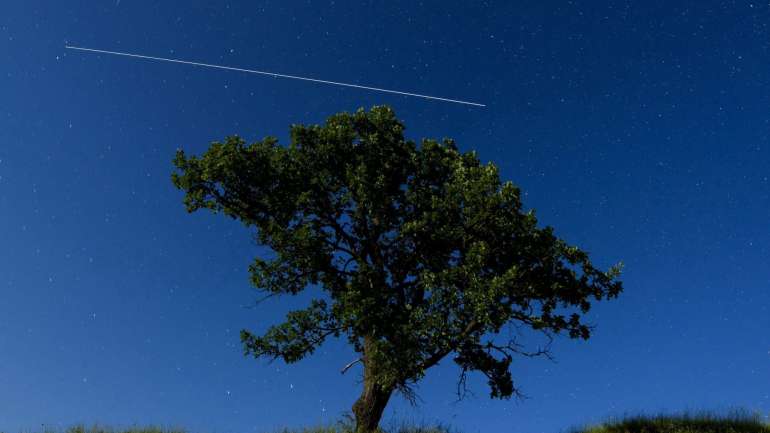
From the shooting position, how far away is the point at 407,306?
2091 cm

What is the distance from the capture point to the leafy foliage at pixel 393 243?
2045 centimetres

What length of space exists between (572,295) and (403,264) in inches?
225

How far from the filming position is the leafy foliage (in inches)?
805

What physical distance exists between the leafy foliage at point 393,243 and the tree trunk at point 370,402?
342mm

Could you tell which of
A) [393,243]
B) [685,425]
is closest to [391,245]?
[393,243]

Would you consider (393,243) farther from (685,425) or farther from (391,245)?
(685,425)

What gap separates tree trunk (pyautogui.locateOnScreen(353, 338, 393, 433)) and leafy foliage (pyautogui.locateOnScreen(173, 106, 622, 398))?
13.5 inches

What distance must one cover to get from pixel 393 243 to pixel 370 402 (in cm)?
538

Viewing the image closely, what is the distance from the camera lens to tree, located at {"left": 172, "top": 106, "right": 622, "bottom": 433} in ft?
67.2

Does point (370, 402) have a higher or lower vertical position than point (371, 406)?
higher

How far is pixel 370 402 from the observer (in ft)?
73.9

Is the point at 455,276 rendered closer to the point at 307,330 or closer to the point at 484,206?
the point at 484,206

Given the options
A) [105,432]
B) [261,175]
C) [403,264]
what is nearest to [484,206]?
[403,264]

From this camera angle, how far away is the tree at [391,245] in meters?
20.5
